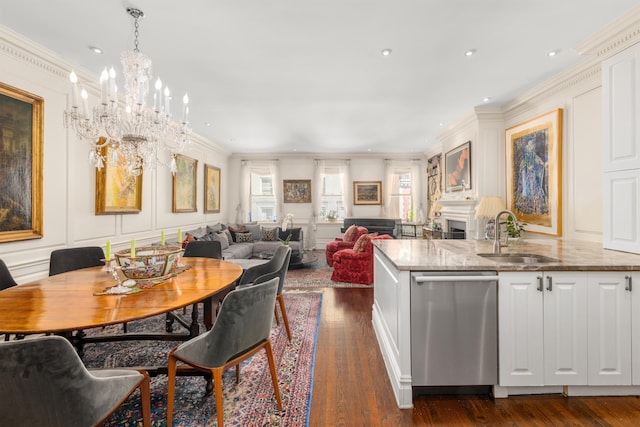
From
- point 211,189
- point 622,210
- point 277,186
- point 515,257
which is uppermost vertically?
point 277,186

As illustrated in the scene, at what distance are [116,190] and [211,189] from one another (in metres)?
3.23

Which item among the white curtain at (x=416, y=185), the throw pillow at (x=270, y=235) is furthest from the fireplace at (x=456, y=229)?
the throw pillow at (x=270, y=235)

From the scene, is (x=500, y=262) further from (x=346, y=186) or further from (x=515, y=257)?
(x=346, y=186)

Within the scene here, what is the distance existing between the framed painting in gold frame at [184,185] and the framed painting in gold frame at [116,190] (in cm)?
103

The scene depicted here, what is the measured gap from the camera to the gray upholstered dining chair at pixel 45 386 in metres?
0.97

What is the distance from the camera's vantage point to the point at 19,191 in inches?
105

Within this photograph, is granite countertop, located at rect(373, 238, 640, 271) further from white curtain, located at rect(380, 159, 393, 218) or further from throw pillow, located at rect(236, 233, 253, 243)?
white curtain, located at rect(380, 159, 393, 218)

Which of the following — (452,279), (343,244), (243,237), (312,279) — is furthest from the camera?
(243,237)

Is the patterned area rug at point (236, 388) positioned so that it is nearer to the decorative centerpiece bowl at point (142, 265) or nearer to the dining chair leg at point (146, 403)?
the dining chair leg at point (146, 403)

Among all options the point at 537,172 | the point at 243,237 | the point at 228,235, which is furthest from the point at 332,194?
the point at 537,172

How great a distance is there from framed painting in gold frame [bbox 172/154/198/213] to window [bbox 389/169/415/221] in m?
5.30

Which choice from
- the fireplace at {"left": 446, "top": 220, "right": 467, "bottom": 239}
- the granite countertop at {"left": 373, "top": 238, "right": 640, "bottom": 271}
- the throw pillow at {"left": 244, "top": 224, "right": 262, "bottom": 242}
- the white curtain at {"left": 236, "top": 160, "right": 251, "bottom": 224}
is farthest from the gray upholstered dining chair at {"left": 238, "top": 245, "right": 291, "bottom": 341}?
the white curtain at {"left": 236, "top": 160, "right": 251, "bottom": 224}

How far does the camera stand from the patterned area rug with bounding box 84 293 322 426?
1755 millimetres

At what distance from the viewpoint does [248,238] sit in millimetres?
6809
